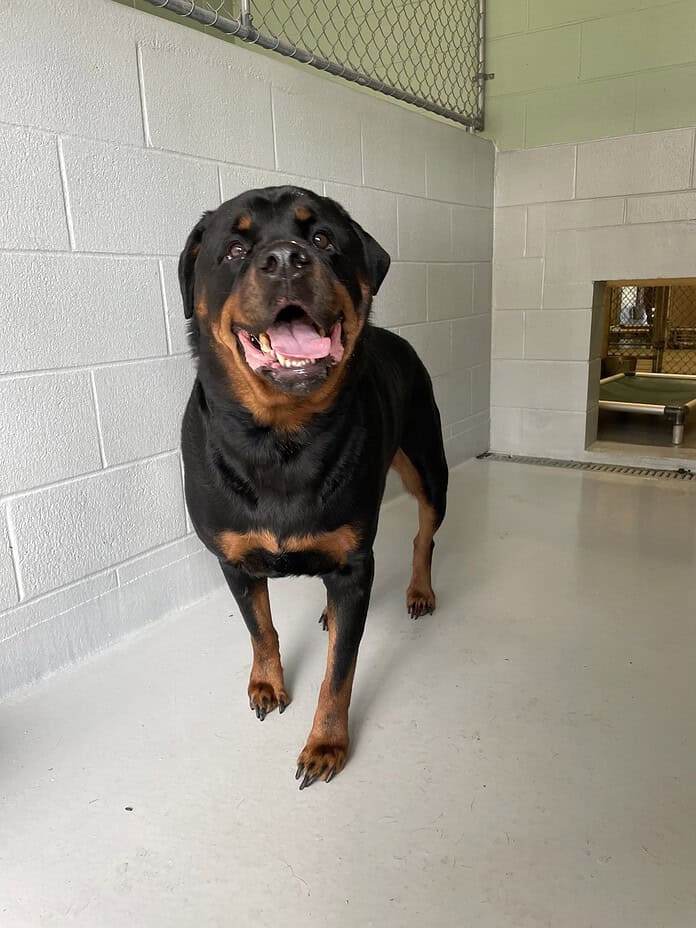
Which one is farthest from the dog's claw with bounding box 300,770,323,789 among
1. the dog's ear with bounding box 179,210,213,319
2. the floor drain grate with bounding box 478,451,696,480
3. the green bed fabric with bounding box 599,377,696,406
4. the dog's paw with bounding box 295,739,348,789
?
the green bed fabric with bounding box 599,377,696,406

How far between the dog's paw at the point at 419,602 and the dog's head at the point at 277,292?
0.93 meters

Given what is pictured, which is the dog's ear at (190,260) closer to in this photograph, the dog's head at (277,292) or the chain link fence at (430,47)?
the dog's head at (277,292)

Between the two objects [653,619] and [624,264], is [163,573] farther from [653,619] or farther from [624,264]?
[624,264]

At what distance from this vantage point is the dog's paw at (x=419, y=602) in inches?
79.8

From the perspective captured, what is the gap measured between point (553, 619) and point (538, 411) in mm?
1956

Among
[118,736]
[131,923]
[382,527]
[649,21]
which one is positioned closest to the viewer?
[131,923]

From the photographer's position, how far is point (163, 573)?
205 centimetres

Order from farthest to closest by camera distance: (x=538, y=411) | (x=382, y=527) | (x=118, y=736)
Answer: (x=538, y=411) < (x=382, y=527) < (x=118, y=736)

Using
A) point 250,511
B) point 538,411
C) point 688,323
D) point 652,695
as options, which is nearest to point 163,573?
point 250,511

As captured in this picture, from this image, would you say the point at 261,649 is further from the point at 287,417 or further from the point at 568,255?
the point at 568,255

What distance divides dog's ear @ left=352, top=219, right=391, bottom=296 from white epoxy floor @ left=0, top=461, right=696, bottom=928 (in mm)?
994

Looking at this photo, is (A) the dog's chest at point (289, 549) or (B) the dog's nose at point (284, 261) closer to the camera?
(B) the dog's nose at point (284, 261)

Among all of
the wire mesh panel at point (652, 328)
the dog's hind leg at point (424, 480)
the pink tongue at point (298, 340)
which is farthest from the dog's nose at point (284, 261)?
the wire mesh panel at point (652, 328)

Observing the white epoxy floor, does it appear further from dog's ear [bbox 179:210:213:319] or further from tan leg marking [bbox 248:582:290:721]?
dog's ear [bbox 179:210:213:319]
